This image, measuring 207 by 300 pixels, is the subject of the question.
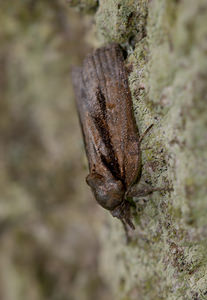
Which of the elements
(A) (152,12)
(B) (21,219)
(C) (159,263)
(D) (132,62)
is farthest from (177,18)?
(B) (21,219)

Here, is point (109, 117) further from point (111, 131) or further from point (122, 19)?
point (122, 19)

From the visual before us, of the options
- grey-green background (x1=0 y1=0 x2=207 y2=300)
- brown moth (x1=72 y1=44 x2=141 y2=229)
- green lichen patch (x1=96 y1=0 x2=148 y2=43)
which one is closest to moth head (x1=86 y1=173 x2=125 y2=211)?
brown moth (x1=72 y1=44 x2=141 y2=229)

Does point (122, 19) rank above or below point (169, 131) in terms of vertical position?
above

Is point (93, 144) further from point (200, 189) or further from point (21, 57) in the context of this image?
point (21, 57)

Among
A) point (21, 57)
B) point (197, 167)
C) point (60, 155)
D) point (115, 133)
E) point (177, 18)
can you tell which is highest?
point (21, 57)

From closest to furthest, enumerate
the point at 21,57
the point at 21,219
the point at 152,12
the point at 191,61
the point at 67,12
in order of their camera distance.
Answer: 1. the point at 191,61
2. the point at 152,12
3. the point at 67,12
4. the point at 21,57
5. the point at 21,219

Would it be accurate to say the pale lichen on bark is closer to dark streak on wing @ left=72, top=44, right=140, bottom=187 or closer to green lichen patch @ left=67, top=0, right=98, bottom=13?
dark streak on wing @ left=72, top=44, right=140, bottom=187

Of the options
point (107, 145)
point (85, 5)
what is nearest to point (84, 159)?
point (107, 145)
